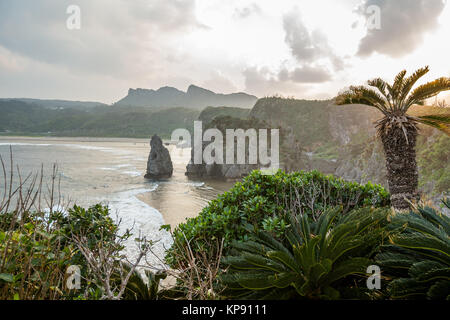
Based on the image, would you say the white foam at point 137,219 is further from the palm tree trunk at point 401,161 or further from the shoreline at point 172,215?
the palm tree trunk at point 401,161

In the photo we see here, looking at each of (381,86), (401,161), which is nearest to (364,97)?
(381,86)

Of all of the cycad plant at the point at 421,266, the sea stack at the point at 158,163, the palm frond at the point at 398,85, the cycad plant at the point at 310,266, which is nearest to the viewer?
the cycad plant at the point at 421,266

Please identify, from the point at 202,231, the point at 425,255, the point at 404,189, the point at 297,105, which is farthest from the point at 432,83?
the point at 297,105

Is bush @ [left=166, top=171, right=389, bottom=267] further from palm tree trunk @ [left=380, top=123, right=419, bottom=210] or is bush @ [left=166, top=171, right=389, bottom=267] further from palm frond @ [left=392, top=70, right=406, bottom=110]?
palm frond @ [left=392, top=70, right=406, bottom=110]

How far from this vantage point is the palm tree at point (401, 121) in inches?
312

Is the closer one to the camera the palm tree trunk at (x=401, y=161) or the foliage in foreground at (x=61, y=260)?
the foliage in foreground at (x=61, y=260)

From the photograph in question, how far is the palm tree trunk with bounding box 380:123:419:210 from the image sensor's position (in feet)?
26.0

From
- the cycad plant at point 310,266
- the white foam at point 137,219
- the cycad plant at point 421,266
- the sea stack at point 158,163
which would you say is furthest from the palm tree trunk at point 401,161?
the sea stack at point 158,163

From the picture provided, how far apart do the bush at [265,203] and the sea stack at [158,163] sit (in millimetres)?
41547

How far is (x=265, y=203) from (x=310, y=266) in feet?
8.13

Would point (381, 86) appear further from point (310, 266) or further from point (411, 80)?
point (310, 266)

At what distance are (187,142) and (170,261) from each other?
134 metres

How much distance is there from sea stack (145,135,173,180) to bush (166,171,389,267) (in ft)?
136
